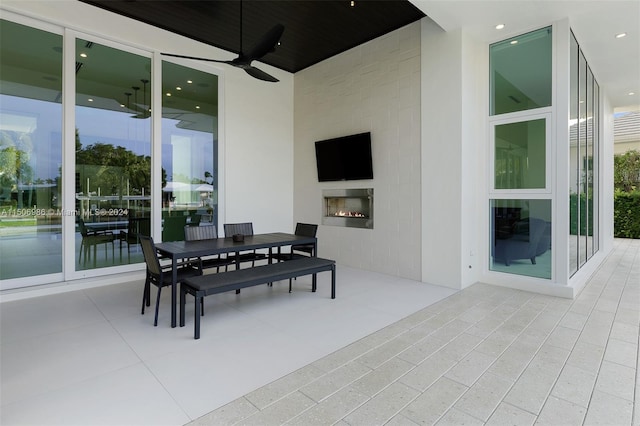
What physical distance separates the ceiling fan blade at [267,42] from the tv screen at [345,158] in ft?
7.68

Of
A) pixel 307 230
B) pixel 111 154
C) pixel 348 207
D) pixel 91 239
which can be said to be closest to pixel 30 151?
pixel 111 154

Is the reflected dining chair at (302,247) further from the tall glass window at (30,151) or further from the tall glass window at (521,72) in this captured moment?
the tall glass window at (521,72)

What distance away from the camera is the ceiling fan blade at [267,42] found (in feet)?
10.7

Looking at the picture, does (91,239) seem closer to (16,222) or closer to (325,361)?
(16,222)

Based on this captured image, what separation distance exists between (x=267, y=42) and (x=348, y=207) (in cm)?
325

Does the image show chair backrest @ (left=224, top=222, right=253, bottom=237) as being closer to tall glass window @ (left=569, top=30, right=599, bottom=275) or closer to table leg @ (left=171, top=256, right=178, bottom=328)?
table leg @ (left=171, top=256, right=178, bottom=328)

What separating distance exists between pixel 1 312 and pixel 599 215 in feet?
31.0

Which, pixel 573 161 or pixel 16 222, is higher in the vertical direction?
pixel 573 161

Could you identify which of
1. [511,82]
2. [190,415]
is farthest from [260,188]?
[190,415]

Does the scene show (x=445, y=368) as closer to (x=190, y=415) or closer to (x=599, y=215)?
(x=190, y=415)

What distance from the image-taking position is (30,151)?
412 centimetres

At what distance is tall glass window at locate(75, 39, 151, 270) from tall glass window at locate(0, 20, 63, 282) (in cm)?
25

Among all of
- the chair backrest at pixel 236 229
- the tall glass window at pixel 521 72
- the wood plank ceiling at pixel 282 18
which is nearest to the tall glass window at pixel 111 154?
the wood plank ceiling at pixel 282 18

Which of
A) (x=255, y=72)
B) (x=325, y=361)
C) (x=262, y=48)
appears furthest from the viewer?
(x=255, y=72)
